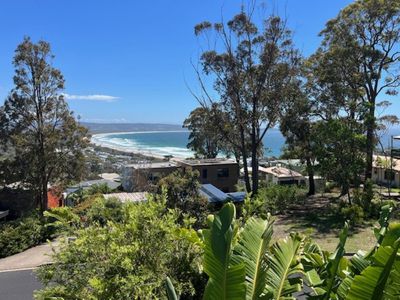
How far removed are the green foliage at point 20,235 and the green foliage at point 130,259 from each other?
17347mm

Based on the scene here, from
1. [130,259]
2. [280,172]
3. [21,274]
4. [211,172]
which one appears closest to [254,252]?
[130,259]

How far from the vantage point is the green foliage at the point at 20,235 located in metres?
20.1

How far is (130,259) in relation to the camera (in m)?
4.33

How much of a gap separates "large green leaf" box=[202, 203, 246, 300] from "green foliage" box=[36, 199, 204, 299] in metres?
1.30

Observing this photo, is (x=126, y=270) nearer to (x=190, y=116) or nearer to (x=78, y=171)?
(x=78, y=171)

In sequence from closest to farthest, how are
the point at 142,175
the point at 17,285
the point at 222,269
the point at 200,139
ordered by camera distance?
1. the point at 222,269
2. the point at 17,285
3. the point at 142,175
4. the point at 200,139

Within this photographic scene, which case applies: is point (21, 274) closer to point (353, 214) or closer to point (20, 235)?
point (20, 235)

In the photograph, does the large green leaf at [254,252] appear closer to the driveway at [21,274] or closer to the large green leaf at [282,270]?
the large green leaf at [282,270]

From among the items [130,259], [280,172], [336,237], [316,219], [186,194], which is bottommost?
[280,172]

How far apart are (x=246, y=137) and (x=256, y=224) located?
3163cm

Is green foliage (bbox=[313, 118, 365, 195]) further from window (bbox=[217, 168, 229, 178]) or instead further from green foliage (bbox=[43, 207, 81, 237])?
window (bbox=[217, 168, 229, 178])

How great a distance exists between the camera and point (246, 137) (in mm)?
35188

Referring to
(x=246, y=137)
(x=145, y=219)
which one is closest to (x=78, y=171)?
(x=246, y=137)

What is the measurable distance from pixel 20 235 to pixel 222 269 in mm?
20879
